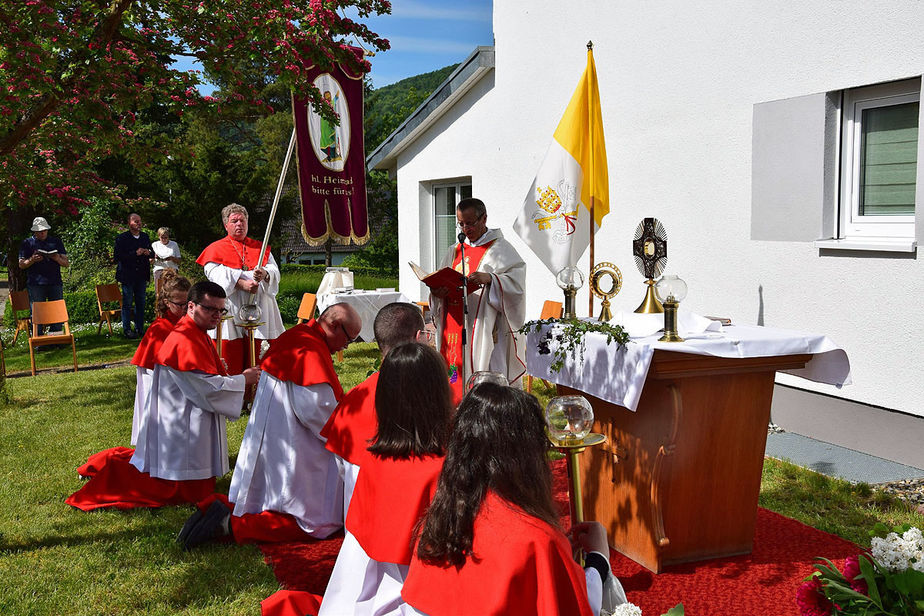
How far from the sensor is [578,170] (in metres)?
6.00

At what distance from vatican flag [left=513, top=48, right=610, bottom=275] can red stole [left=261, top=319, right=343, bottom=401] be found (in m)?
2.23

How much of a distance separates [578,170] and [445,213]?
21.9ft

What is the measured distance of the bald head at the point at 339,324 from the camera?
4602 mm

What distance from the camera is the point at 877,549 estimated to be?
2646mm

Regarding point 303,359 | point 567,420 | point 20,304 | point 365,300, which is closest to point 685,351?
point 567,420

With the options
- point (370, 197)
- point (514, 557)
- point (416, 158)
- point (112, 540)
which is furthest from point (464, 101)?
point (370, 197)

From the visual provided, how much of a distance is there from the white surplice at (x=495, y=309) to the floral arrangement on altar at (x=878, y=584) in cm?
388

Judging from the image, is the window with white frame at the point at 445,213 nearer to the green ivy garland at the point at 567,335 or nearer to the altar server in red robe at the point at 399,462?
the green ivy garland at the point at 567,335

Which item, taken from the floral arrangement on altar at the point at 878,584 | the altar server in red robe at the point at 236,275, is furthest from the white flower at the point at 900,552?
the altar server in red robe at the point at 236,275

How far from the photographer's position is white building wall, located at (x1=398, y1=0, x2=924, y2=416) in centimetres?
543

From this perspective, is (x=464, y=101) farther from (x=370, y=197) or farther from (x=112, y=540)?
(x=370, y=197)

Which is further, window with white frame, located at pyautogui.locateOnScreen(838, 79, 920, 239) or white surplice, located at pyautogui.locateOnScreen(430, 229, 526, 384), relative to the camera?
white surplice, located at pyautogui.locateOnScreen(430, 229, 526, 384)

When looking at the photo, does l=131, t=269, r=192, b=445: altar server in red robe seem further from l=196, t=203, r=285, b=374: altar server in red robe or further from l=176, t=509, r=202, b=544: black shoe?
l=196, t=203, r=285, b=374: altar server in red robe

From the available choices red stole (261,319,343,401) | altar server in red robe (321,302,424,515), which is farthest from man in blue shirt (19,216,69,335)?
altar server in red robe (321,302,424,515)
